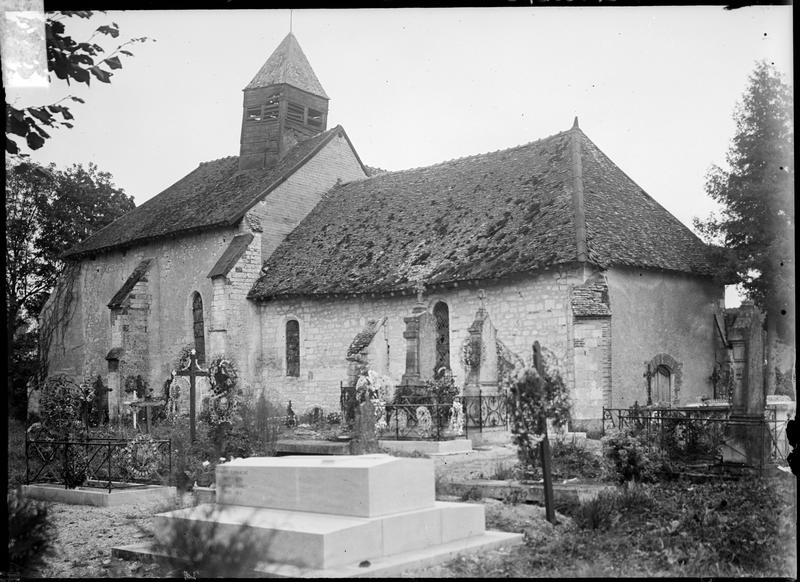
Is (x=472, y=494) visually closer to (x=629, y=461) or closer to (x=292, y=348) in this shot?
(x=629, y=461)

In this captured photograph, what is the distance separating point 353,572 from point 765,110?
23.6ft

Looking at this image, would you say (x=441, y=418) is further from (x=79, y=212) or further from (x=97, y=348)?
(x=97, y=348)

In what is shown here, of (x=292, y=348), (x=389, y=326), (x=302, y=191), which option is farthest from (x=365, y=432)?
(x=302, y=191)

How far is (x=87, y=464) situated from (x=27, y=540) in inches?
210

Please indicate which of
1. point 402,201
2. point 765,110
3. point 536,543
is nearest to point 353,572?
point 536,543

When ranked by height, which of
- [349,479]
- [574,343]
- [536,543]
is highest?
[574,343]

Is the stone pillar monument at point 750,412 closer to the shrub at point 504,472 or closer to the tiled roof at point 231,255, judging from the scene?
the shrub at point 504,472

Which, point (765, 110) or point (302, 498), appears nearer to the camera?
point (302, 498)

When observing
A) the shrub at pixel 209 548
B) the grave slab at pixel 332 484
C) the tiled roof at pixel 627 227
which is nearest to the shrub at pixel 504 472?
the grave slab at pixel 332 484

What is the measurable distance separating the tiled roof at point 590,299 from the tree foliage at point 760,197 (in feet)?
7.91

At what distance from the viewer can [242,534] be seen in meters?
8.39

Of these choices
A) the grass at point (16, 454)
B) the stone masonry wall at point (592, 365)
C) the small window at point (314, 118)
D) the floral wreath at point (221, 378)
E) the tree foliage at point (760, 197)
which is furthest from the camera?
the small window at point (314, 118)

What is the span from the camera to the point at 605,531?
30.1 ft

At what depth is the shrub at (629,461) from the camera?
11.3 metres
